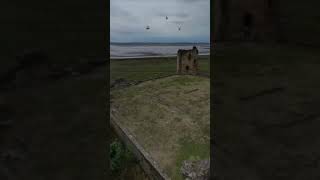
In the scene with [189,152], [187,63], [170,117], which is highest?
[187,63]

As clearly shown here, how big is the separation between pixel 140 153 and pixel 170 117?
4486mm

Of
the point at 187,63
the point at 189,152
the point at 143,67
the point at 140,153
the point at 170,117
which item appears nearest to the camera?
the point at 189,152

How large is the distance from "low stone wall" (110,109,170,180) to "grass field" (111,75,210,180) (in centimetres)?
24

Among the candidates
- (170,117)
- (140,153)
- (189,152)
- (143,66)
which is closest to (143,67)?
(143,66)

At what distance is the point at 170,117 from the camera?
2420 centimetres

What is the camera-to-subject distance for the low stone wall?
1814 cm
